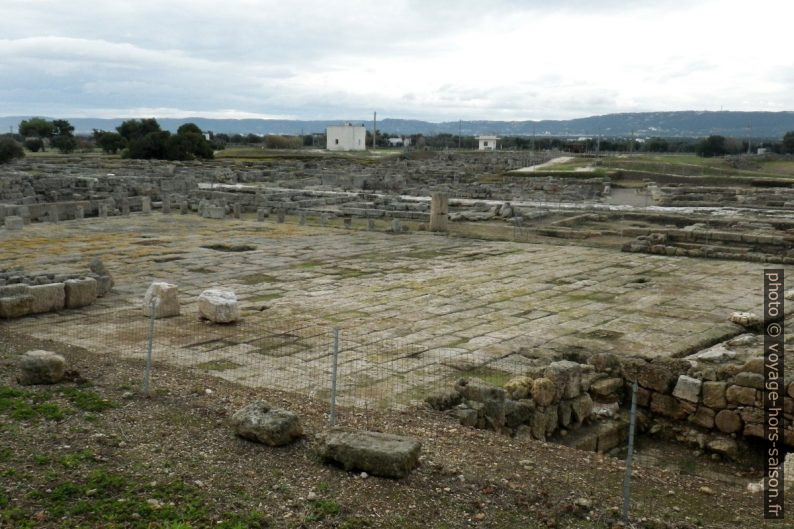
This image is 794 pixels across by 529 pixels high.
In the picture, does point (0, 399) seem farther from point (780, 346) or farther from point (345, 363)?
point (780, 346)

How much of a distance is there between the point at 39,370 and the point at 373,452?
537cm

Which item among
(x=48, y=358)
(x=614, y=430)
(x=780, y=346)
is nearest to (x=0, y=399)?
(x=48, y=358)

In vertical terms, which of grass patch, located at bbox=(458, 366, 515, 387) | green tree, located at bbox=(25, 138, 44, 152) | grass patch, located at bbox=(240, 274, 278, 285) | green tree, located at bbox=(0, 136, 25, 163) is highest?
green tree, located at bbox=(25, 138, 44, 152)

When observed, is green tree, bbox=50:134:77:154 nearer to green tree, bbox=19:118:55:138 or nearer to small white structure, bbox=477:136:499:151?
green tree, bbox=19:118:55:138

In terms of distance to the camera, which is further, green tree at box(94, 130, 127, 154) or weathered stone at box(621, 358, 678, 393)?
green tree at box(94, 130, 127, 154)

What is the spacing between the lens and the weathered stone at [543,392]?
1110 centimetres

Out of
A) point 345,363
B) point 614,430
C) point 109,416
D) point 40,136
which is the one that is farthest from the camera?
point 40,136

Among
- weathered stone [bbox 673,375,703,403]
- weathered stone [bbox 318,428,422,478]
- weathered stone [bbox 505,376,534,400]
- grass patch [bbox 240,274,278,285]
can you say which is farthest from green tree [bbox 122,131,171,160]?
weathered stone [bbox 318,428,422,478]

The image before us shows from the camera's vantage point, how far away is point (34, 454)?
7.64 meters

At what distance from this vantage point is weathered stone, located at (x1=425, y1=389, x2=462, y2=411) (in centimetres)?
1083

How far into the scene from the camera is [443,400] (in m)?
10.9

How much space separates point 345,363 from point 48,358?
16.2 ft

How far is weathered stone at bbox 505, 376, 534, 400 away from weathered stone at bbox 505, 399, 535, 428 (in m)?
0.28

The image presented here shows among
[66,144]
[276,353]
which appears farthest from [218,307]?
[66,144]
